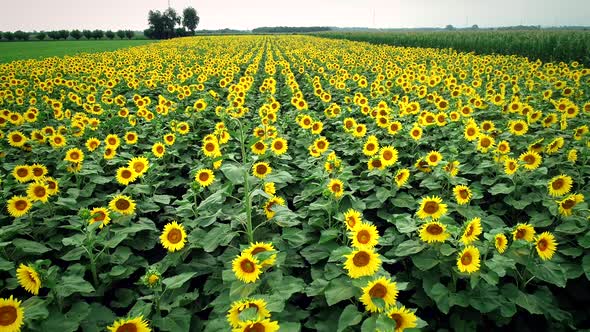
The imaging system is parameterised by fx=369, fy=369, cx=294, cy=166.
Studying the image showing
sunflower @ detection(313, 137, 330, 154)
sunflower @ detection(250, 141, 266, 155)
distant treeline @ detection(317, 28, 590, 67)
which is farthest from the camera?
distant treeline @ detection(317, 28, 590, 67)

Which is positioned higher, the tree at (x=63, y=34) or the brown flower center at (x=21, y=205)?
the tree at (x=63, y=34)

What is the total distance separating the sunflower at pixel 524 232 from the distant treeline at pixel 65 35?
3104 inches

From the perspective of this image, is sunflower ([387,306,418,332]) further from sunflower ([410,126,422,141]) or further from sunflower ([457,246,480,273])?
sunflower ([410,126,422,141])

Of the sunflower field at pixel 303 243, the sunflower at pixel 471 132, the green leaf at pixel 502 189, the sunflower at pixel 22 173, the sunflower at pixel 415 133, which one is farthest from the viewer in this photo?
the sunflower at pixel 415 133

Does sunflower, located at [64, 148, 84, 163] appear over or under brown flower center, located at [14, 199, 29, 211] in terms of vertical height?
over

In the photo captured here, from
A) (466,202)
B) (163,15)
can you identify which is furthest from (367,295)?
(163,15)

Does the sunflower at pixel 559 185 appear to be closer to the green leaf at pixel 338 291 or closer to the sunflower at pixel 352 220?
the sunflower at pixel 352 220

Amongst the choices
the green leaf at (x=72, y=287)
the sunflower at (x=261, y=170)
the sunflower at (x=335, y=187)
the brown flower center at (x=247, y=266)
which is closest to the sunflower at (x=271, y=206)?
the sunflower at (x=261, y=170)

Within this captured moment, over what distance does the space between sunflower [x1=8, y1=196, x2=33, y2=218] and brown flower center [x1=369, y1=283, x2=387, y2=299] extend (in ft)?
10.5

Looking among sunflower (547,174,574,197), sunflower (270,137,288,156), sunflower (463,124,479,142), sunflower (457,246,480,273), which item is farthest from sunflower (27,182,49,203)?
sunflower (463,124,479,142)

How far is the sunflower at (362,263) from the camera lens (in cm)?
233

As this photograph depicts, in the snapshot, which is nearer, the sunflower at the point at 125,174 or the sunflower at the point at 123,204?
the sunflower at the point at 123,204

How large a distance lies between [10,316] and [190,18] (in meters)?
97.7

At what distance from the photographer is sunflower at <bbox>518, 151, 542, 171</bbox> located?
154 inches
